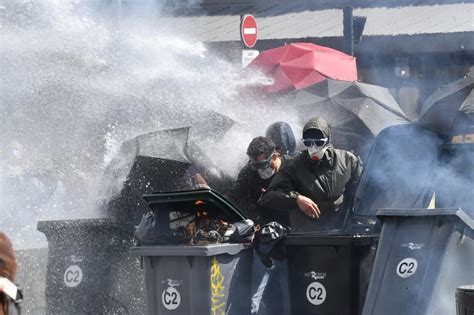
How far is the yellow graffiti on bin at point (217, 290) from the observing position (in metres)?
6.35

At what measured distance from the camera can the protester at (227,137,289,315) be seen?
22.4ft

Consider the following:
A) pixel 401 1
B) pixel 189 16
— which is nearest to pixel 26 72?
pixel 189 16

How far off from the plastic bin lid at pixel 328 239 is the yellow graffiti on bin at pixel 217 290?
471mm

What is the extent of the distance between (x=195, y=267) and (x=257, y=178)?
1325mm

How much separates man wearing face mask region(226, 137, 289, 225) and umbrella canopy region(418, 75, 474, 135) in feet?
3.58

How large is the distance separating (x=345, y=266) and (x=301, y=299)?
15.9 inches

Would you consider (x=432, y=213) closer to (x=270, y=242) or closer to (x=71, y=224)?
(x=270, y=242)

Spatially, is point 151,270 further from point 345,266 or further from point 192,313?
point 345,266

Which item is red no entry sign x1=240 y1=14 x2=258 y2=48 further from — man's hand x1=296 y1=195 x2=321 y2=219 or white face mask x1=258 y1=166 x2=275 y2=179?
man's hand x1=296 y1=195 x2=321 y2=219

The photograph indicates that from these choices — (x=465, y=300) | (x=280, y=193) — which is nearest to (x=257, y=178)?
(x=280, y=193)

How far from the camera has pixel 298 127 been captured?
9.91m

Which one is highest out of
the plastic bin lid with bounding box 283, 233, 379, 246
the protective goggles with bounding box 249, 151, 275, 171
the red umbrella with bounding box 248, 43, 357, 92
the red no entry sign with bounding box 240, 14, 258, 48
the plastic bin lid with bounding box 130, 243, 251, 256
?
the red no entry sign with bounding box 240, 14, 258, 48

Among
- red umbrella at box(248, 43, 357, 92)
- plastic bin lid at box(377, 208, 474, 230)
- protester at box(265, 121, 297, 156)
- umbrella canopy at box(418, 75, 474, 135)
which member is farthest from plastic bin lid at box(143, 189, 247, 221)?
red umbrella at box(248, 43, 357, 92)

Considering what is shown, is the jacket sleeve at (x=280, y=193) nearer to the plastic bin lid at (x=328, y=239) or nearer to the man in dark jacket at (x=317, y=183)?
the man in dark jacket at (x=317, y=183)
